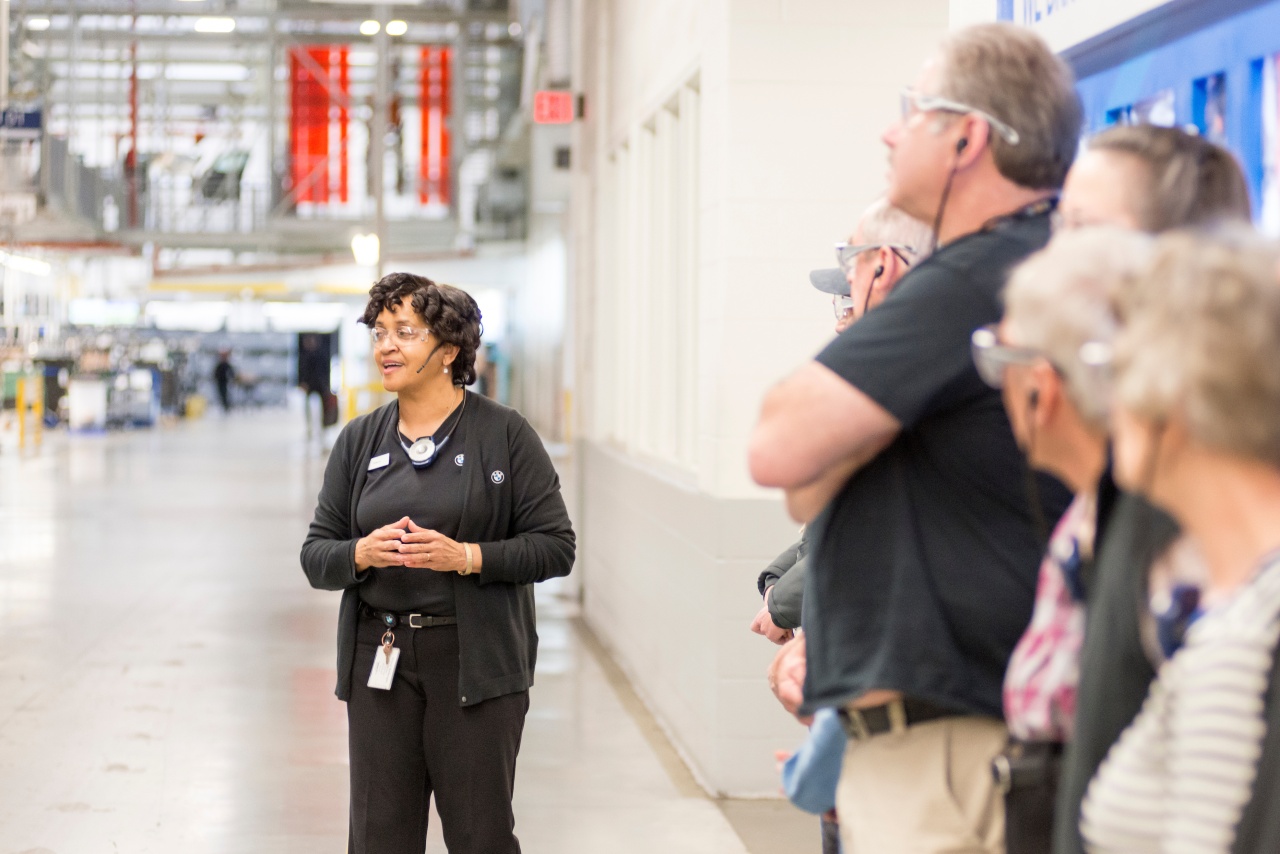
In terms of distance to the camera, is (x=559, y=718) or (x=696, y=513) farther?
(x=559, y=718)

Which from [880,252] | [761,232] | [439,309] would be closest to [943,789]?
[880,252]

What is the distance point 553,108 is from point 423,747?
271 inches

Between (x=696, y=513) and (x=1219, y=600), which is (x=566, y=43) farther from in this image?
(x=1219, y=600)

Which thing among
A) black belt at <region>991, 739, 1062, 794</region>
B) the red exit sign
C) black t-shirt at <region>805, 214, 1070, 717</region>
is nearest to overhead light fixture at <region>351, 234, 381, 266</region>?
the red exit sign

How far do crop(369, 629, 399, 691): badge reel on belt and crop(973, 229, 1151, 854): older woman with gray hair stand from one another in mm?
1916

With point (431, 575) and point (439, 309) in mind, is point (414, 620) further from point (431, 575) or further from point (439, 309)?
point (439, 309)

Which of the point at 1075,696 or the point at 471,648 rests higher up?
the point at 1075,696

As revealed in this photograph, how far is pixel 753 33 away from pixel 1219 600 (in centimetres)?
422

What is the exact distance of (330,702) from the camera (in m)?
6.98

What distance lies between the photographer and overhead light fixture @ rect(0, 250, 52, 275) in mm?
33188

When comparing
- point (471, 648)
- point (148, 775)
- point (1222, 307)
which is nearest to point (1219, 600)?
point (1222, 307)

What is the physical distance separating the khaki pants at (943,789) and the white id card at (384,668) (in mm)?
1686

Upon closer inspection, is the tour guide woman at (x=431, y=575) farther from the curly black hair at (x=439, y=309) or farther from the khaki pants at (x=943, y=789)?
the khaki pants at (x=943, y=789)

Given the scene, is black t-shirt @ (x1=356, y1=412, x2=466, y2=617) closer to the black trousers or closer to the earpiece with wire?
the black trousers
